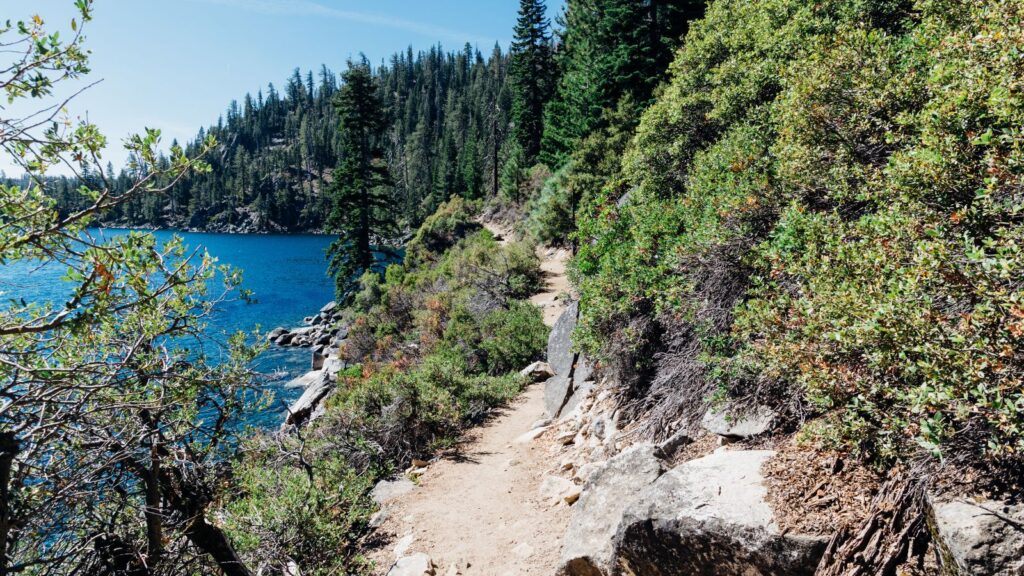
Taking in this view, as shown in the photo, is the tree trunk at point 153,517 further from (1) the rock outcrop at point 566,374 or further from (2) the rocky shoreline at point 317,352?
(2) the rocky shoreline at point 317,352

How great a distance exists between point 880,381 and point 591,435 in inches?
212

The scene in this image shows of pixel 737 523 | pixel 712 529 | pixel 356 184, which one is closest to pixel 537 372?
pixel 712 529

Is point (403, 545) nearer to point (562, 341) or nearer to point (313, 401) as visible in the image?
point (562, 341)

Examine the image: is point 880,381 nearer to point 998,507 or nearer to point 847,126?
point 998,507

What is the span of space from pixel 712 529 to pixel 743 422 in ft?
5.58

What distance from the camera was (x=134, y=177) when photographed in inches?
150

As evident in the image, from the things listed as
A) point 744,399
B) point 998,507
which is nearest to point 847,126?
point 744,399

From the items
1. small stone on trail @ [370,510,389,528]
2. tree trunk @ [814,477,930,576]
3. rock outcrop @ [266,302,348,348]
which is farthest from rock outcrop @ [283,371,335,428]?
tree trunk @ [814,477,930,576]

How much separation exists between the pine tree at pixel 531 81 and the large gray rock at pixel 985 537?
44016mm

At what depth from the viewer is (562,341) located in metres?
13.4

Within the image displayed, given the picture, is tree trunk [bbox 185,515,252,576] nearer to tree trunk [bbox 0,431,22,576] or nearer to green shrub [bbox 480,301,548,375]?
tree trunk [bbox 0,431,22,576]

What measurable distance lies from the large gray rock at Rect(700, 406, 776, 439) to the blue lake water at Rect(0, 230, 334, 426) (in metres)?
4.63

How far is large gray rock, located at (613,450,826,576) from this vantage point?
391 centimetres

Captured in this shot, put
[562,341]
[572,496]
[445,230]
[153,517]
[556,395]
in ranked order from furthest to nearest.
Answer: [445,230] < [562,341] < [556,395] < [572,496] < [153,517]
